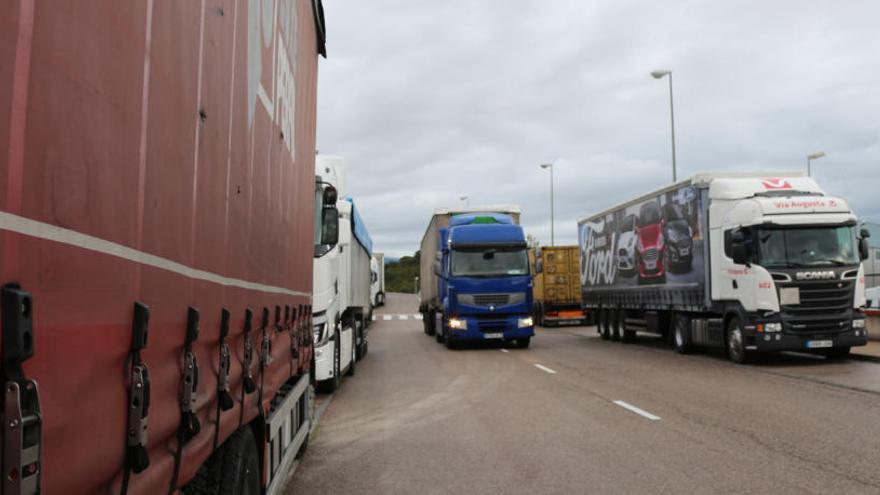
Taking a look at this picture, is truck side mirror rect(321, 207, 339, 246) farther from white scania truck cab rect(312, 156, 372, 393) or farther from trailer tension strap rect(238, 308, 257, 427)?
trailer tension strap rect(238, 308, 257, 427)

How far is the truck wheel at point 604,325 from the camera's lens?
995 inches

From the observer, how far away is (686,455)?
7.06m

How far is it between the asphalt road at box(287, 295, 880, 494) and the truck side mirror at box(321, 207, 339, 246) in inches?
89.6

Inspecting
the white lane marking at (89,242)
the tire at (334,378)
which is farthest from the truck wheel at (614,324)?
the white lane marking at (89,242)

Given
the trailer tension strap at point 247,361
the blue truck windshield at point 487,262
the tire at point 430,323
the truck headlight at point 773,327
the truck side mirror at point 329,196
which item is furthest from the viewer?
Answer: the tire at point 430,323

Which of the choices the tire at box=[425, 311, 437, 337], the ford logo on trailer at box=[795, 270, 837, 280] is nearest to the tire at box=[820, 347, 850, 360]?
the ford logo on trailer at box=[795, 270, 837, 280]

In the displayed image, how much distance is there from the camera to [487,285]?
20.8m

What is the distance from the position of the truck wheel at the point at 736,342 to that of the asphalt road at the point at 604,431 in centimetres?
40

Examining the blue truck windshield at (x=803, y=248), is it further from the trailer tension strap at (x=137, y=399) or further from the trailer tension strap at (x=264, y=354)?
the trailer tension strap at (x=137, y=399)

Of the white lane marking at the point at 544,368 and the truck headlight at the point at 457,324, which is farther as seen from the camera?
the truck headlight at the point at 457,324

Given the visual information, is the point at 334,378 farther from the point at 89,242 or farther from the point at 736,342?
the point at 89,242

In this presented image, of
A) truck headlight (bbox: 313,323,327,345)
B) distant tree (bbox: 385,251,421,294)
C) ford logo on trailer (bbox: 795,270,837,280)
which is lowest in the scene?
truck headlight (bbox: 313,323,327,345)

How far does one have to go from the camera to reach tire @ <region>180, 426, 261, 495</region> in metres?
3.03

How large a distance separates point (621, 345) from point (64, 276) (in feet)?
A: 72.7
